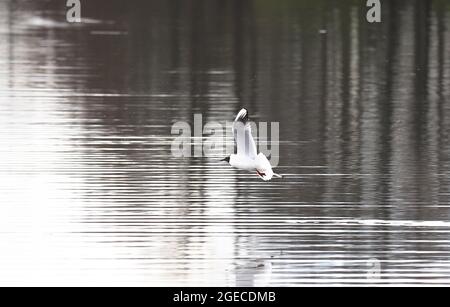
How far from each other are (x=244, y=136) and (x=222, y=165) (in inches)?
118

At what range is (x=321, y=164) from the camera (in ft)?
52.4

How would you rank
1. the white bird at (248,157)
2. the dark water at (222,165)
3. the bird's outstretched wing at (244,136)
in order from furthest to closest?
the white bird at (248,157) < the bird's outstretched wing at (244,136) < the dark water at (222,165)

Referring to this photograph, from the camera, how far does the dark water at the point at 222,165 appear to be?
1141 cm

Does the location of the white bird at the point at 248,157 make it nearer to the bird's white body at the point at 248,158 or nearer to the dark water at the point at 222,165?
the bird's white body at the point at 248,158

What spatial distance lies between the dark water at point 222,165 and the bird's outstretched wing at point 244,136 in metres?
0.54

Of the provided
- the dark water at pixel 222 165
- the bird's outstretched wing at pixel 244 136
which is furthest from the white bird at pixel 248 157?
the dark water at pixel 222 165

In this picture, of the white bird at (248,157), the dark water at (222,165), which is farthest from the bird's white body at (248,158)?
the dark water at (222,165)

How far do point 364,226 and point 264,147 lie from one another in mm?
4654

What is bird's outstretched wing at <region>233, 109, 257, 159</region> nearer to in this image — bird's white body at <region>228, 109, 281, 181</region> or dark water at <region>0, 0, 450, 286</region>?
bird's white body at <region>228, 109, 281, 181</region>

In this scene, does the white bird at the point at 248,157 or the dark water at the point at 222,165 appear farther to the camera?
the white bird at the point at 248,157

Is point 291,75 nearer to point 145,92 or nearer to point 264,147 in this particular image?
point 145,92

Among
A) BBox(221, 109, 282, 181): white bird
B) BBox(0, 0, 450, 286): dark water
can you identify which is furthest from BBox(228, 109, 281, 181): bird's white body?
BBox(0, 0, 450, 286): dark water

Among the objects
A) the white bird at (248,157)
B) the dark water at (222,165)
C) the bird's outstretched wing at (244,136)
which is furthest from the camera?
the white bird at (248,157)
